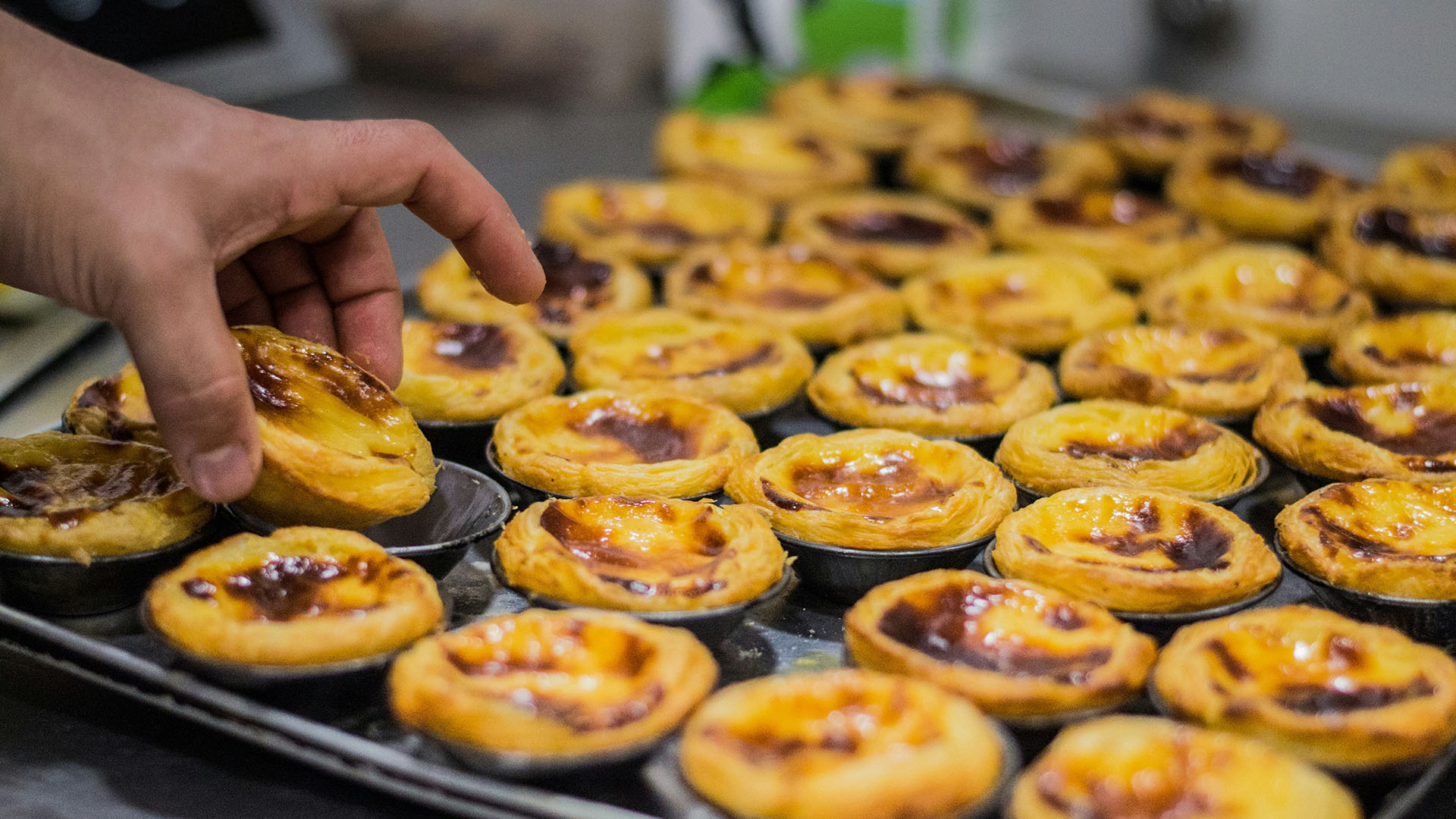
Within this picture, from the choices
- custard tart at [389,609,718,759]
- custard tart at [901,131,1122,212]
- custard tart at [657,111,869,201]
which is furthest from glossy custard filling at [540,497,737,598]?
custard tart at [901,131,1122,212]

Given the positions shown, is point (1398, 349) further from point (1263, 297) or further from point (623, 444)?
point (623, 444)

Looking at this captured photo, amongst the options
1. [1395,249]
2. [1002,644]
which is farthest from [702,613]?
[1395,249]

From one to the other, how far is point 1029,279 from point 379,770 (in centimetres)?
301

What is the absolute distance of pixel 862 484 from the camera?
2.94 m

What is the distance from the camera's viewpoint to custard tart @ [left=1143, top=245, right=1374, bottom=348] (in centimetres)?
396

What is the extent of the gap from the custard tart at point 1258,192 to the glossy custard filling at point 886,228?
1123 millimetres

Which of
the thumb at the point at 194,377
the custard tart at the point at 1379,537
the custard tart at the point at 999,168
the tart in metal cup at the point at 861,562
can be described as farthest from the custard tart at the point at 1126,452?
the custard tart at the point at 999,168

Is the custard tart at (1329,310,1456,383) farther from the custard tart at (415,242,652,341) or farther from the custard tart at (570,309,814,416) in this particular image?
the custard tart at (415,242,652,341)

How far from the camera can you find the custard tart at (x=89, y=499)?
2.41m

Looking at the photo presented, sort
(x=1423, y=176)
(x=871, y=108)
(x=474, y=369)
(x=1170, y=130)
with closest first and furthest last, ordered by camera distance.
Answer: (x=474, y=369) → (x=1423, y=176) → (x=1170, y=130) → (x=871, y=108)

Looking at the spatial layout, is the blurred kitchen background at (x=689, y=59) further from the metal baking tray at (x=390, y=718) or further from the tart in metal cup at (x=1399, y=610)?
the tart in metal cup at (x=1399, y=610)

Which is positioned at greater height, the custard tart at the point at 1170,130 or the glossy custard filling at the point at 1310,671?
the custard tart at the point at 1170,130

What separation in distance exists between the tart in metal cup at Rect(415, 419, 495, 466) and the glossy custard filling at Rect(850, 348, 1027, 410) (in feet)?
3.39

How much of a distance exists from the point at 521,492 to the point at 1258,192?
11.6 ft
